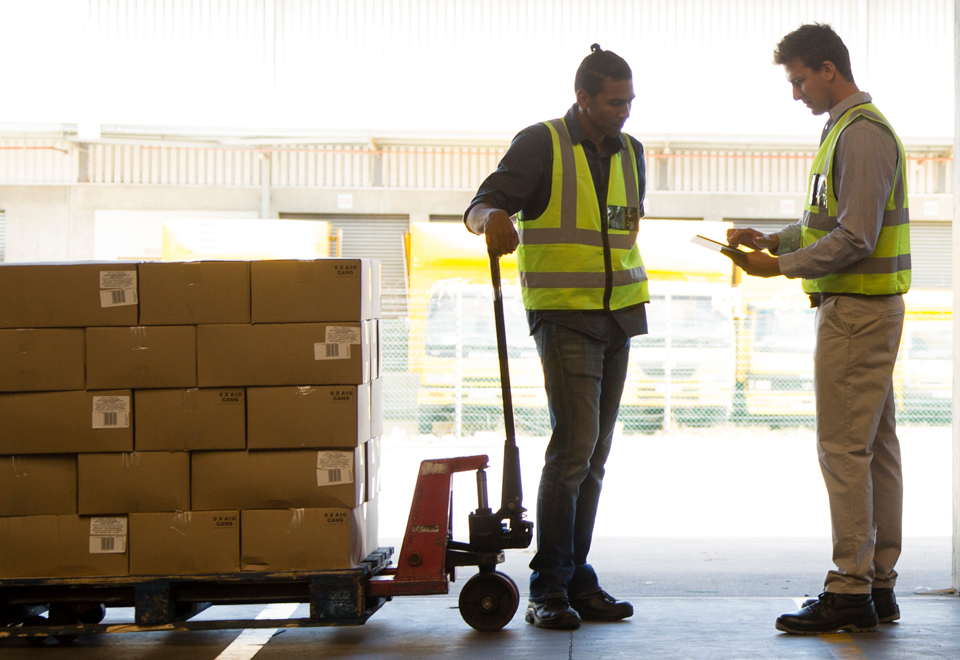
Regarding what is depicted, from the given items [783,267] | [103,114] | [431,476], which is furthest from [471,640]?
[103,114]

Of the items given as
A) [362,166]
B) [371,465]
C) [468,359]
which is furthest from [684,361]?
[371,465]

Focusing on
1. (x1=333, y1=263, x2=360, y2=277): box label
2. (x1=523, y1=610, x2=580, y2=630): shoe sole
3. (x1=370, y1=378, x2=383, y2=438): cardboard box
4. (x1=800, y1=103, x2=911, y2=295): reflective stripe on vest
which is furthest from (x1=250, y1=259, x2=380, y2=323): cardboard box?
(x1=800, y1=103, x2=911, y2=295): reflective stripe on vest

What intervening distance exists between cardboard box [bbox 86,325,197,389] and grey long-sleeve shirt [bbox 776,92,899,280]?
2013 millimetres

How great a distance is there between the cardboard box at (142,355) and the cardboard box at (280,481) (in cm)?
31

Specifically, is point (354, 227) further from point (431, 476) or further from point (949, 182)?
point (431, 476)

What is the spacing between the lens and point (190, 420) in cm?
316

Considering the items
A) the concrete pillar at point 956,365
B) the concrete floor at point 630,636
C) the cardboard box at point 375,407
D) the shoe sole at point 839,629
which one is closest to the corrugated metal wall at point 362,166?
the concrete pillar at point 956,365

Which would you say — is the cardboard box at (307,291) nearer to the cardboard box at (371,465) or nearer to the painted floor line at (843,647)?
the cardboard box at (371,465)

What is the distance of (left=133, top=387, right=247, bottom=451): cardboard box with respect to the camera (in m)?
3.15

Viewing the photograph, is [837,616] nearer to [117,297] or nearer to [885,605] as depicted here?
[885,605]

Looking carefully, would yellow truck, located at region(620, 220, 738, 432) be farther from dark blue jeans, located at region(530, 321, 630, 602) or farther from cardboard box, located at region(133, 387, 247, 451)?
cardboard box, located at region(133, 387, 247, 451)

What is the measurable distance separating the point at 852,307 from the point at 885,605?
105 cm

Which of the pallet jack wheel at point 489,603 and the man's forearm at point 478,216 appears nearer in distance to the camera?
the man's forearm at point 478,216

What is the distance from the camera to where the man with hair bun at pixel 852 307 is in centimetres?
302
